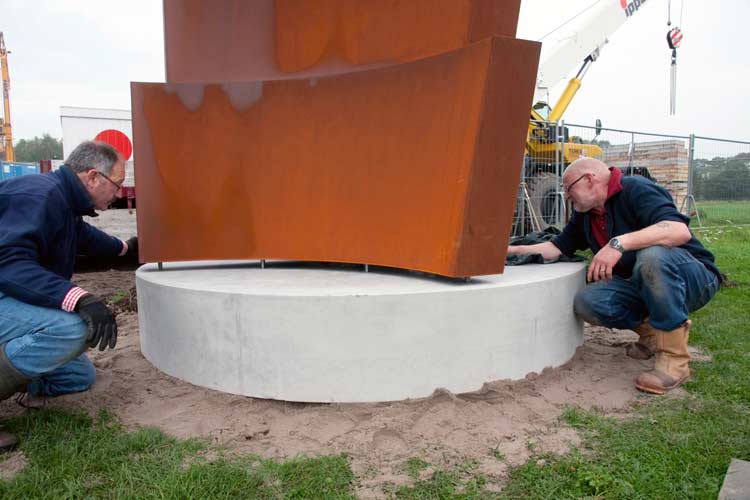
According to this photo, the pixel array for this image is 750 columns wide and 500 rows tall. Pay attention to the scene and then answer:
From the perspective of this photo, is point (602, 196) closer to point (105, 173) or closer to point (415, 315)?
point (415, 315)

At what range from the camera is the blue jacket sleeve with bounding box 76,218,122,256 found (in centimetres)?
354

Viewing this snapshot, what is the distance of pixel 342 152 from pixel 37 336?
2.00m

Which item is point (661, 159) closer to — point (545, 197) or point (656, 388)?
point (545, 197)

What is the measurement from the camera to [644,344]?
396 centimetres

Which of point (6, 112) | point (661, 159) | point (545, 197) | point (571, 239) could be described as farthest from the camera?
point (6, 112)

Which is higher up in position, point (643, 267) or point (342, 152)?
point (342, 152)

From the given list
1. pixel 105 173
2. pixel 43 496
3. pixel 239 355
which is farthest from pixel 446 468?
pixel 105 173

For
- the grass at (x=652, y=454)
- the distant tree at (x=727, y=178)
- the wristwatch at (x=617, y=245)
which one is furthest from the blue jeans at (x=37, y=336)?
the distant tree at (x=727, y=178)

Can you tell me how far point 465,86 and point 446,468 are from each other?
6.23 ft

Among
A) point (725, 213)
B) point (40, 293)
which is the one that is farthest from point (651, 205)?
point (725, 213)

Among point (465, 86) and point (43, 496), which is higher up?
point (465, 86)

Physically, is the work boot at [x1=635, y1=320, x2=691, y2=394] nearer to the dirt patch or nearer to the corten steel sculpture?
the dirt patch

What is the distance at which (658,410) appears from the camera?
301 cm

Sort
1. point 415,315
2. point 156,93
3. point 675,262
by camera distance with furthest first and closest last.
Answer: point 156,93 → point 675,262 → point 415,315
